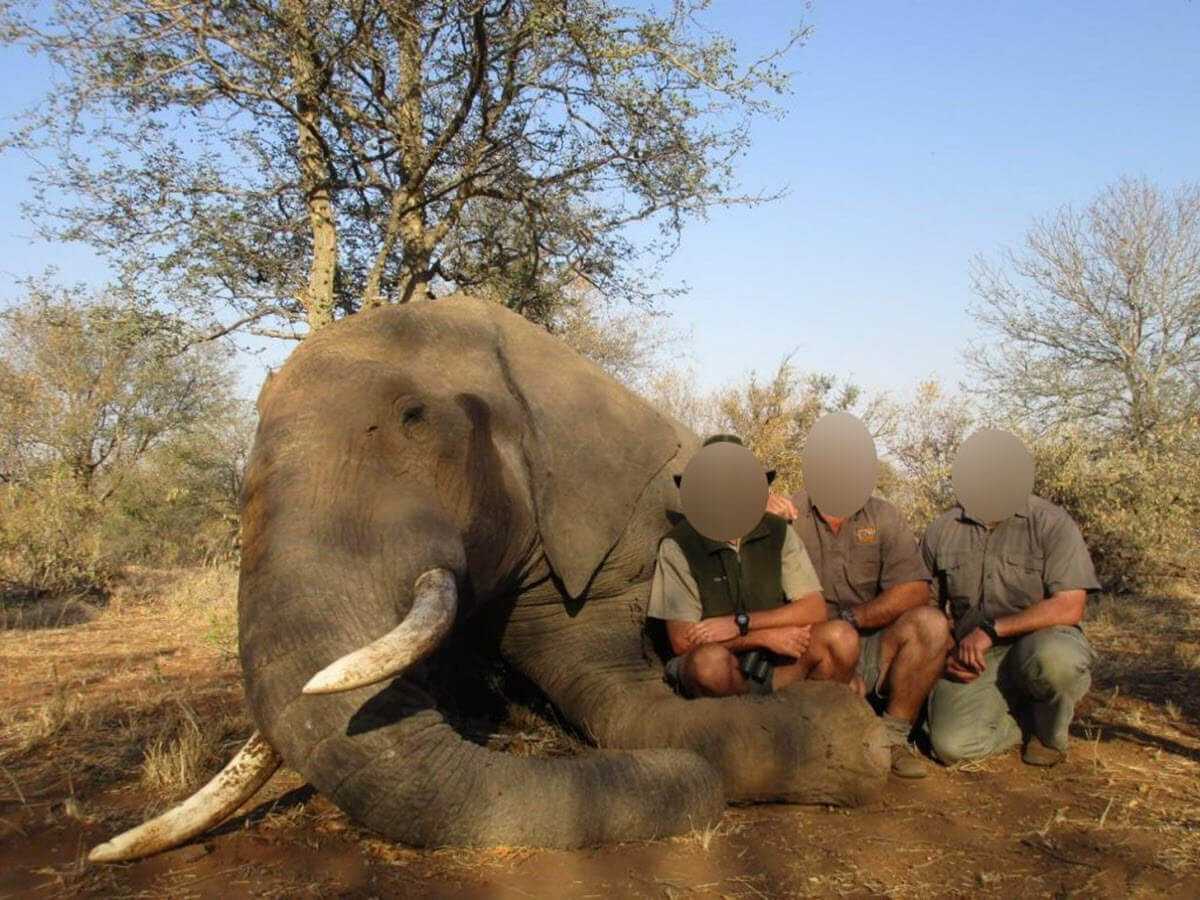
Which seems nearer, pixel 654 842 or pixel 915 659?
pixel 654 842

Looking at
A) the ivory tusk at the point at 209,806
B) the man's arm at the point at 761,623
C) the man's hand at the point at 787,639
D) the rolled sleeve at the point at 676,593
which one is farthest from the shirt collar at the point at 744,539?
the ivory tusk at the point at 209,806

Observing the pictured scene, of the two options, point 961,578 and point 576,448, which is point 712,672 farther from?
point 961,578

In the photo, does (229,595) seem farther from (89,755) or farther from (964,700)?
(964,700)

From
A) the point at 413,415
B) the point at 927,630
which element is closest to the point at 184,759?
the point at 413,415

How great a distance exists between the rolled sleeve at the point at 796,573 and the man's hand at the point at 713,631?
303 mm

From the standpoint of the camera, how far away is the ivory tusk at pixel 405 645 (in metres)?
3.13

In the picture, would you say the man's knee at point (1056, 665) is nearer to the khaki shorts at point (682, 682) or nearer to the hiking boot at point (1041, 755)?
the hiking boot at point (1041, 755)

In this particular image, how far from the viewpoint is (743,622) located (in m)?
4.81

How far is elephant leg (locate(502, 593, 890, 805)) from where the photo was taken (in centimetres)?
427

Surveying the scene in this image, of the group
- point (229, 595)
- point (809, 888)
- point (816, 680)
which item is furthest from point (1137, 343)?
point (809, 888)

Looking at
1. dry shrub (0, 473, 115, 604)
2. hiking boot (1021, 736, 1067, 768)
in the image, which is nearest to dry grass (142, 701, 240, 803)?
hiking boot (1021, 736, 1067, 768)

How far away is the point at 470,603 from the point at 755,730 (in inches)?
48.7

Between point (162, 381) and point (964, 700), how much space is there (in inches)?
779

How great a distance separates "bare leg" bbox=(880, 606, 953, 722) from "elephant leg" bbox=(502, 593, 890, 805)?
2.24 feet
